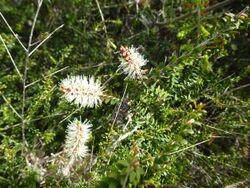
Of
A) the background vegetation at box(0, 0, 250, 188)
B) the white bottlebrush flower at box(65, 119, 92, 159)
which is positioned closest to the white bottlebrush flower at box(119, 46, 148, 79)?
the background vegetation at box(0, 0, 250, 188)

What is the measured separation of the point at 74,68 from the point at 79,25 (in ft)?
1.46

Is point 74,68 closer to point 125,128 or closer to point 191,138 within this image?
point 125,128

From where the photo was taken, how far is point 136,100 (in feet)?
6.64

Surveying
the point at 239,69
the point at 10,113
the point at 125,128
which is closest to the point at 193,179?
the point at 125,128

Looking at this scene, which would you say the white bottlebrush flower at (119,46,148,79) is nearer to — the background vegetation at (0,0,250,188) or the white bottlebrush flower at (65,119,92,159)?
the background vegetation at (0,0,250,188)

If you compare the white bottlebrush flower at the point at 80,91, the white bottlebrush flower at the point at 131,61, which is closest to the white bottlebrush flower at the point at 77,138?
the white bottlebrush flower at the point at 80,91

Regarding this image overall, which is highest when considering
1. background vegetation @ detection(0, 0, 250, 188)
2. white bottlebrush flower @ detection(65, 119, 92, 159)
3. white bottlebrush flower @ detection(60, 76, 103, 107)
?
white bottlebrush flower @ detection(60, 76, 103, 107)

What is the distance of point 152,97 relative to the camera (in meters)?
1.99

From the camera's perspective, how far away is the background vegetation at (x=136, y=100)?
1849mm

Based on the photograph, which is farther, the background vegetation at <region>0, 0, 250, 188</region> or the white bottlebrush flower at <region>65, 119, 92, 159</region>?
the background vegetation at <region>0, 0, 250, 188</region>

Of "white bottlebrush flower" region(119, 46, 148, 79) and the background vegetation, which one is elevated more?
"white bottlebrush flower" region(119, 46, 148, 79)

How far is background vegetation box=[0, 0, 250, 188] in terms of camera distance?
1.85 meters

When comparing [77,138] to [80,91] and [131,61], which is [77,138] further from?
[131,61]

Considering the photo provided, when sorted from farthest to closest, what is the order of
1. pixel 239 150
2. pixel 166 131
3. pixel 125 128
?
pixel 239 150, pixel 166 131, pixel 125 128
